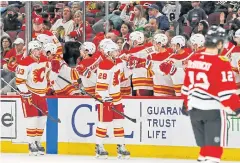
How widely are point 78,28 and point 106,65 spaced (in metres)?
1.40

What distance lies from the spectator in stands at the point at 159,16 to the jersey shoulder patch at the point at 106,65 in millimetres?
1205

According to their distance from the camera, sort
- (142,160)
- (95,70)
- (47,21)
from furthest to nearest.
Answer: (47,21)
(95,70)
(142,160)

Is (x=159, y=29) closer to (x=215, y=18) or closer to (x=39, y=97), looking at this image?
(x=215, y=18)

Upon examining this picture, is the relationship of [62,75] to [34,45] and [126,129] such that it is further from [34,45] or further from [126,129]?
[126,129]

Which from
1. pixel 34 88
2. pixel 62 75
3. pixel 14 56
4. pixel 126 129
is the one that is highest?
pixel 14 56

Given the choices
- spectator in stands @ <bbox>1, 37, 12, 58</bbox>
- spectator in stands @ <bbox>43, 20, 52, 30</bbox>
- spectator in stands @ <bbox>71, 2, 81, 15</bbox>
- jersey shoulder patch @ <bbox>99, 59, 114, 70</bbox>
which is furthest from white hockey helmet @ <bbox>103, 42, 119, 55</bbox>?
spectator in stands @ <bbox>1, 37, 12, 58</bbox>

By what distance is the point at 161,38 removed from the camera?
11.0 metres

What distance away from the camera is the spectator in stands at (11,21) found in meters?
12.6

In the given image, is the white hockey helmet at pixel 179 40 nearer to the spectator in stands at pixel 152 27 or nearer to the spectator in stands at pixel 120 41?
the spectator in stands at pixel 152 27

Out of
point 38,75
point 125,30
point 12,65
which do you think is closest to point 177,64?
point 125,30

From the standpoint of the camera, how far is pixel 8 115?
11.6 m

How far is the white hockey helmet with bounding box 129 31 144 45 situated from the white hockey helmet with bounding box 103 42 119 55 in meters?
0.49

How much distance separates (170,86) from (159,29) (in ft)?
2.89

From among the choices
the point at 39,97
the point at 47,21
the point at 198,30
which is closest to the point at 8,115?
the point at 39,97
